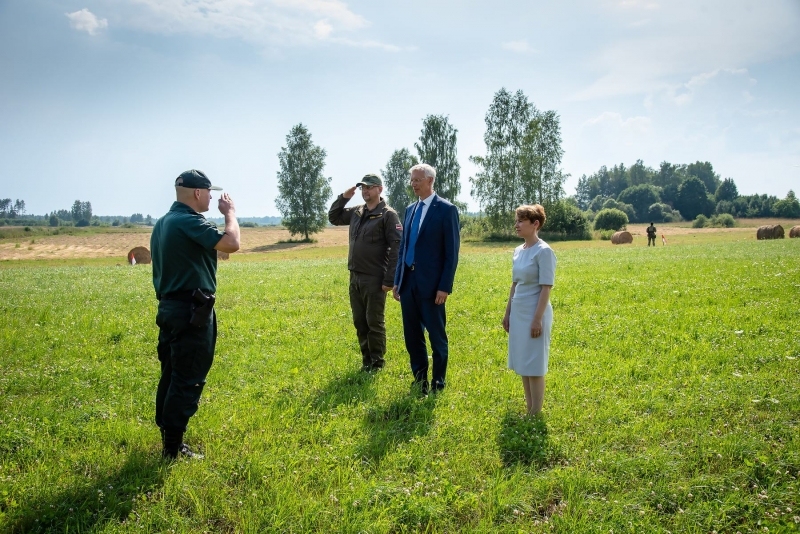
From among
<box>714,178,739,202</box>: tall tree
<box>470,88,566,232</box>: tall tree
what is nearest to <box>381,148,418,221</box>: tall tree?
<box>470,88,566,232</box>: tall tree

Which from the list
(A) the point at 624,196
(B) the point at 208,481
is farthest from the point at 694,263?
(A) the point at 624,196

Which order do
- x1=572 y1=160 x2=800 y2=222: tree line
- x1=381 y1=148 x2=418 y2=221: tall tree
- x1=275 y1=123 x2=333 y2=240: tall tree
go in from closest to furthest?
1. x1=275 y1=123 x2=333 y2=240: tall tree
2. x1=381 y1=148 x2=418 y2=221: tall tree
3. x1=572 y1=160 x2=800 y2=222: tree line

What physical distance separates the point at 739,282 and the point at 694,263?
20.8 feet

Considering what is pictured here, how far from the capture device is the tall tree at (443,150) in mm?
74000

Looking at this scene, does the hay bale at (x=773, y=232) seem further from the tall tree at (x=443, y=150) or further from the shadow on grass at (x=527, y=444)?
the shadow on grass at (x=527, y=444)

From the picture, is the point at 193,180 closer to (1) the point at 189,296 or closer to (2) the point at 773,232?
(1) the point at 189,296

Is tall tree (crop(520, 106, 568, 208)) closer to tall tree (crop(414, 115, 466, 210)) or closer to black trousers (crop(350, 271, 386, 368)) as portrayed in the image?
tall tree (crop(414, 115, 466, 210))

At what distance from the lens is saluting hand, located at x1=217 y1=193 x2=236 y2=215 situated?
464 centimetres

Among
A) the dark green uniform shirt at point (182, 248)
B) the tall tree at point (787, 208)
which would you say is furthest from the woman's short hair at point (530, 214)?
the tall tree at point (787, 208)


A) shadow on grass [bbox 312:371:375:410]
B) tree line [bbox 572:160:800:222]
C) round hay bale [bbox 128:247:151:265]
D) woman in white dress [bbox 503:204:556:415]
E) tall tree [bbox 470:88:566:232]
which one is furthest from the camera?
tree line [bbox 572:160:800:222]

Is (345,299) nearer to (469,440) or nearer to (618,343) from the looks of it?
(618,343)

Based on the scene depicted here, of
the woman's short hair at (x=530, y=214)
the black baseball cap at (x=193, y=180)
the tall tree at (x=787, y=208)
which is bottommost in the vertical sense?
the woman's short hair at (x=530, y=214)

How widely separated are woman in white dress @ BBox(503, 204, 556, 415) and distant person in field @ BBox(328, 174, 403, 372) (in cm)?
216

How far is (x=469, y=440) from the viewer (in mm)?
5000
